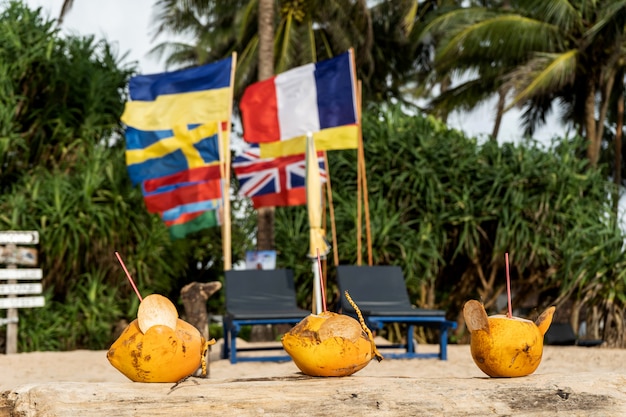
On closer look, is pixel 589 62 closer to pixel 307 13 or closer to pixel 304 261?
A: pixel 307 13

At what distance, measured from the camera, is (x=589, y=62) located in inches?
703

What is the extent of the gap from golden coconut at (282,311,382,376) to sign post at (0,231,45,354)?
7.07 meters

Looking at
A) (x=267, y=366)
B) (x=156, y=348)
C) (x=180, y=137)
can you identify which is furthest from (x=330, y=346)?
(x=180, y=137)

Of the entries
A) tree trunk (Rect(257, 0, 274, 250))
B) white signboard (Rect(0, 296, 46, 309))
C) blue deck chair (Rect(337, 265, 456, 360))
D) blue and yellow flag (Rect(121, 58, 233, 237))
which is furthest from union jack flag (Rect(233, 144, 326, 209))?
white signboard (Rect(0, 296, 46, 309))

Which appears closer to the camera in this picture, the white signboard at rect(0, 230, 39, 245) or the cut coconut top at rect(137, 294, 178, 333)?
the cut coconut top at rect(137, 294, 178, 333)

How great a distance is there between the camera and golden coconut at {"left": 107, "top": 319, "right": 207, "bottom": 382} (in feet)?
8.52

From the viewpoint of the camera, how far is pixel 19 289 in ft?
29.9

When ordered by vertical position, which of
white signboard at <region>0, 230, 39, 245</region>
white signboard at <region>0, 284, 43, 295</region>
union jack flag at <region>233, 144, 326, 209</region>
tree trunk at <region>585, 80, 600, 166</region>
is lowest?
white signboard at <region>0, 284, 43, 295</region>

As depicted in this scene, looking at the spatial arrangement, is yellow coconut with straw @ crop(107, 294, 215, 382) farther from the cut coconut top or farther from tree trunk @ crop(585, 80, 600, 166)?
tree trunk @ crop(585, 80, 600, 166)

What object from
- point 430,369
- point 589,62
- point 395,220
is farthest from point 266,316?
point 589,62

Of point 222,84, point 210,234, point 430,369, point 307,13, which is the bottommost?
point 430,369

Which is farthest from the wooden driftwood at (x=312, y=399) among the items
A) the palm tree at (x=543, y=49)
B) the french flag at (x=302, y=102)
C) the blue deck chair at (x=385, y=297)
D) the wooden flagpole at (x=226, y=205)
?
the palm tree at (x=543, y=49)

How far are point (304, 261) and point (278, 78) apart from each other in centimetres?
257

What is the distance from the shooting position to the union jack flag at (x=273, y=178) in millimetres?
9305
